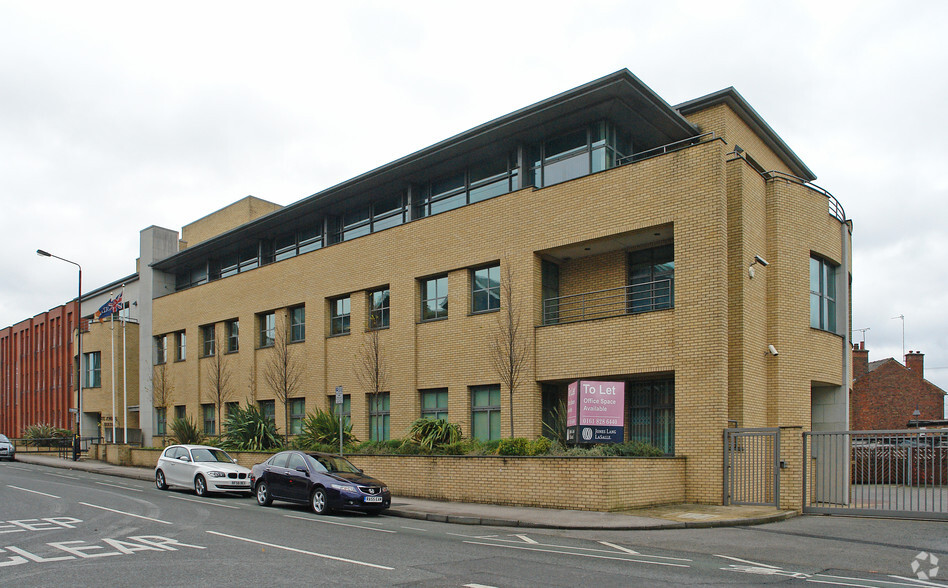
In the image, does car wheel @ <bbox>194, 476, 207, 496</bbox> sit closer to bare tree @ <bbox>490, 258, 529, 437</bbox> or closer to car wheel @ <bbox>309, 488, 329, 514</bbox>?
car wheel @ <bbox>309, 488, 329, 514</bbox>

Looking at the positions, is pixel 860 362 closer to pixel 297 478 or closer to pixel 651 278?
pixel 651 278

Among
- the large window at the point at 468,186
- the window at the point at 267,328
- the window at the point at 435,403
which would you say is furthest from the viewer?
the window at the point at 267,328

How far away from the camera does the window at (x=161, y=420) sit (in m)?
40.2

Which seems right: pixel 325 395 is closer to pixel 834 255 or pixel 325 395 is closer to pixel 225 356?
pixel 225 356

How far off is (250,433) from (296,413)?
263cm

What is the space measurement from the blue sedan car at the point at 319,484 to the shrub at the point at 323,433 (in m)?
6.35

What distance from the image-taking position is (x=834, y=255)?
23234 mm

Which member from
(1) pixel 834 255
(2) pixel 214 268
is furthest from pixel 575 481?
(2) pixel 214 268

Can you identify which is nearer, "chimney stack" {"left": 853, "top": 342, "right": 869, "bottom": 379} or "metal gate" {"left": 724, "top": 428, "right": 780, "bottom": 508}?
"metal gate" {"left": 724, "top": 428, "right": 780, "bottom": 508}

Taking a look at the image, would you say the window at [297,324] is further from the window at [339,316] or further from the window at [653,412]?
the window at [653,412]

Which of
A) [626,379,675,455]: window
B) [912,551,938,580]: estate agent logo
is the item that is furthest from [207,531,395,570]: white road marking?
[626,379,675,455]: window

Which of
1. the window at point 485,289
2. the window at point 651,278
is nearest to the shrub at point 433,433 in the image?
the window at point 485,289

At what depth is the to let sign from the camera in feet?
60.7

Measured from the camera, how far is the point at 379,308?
28.0 m
